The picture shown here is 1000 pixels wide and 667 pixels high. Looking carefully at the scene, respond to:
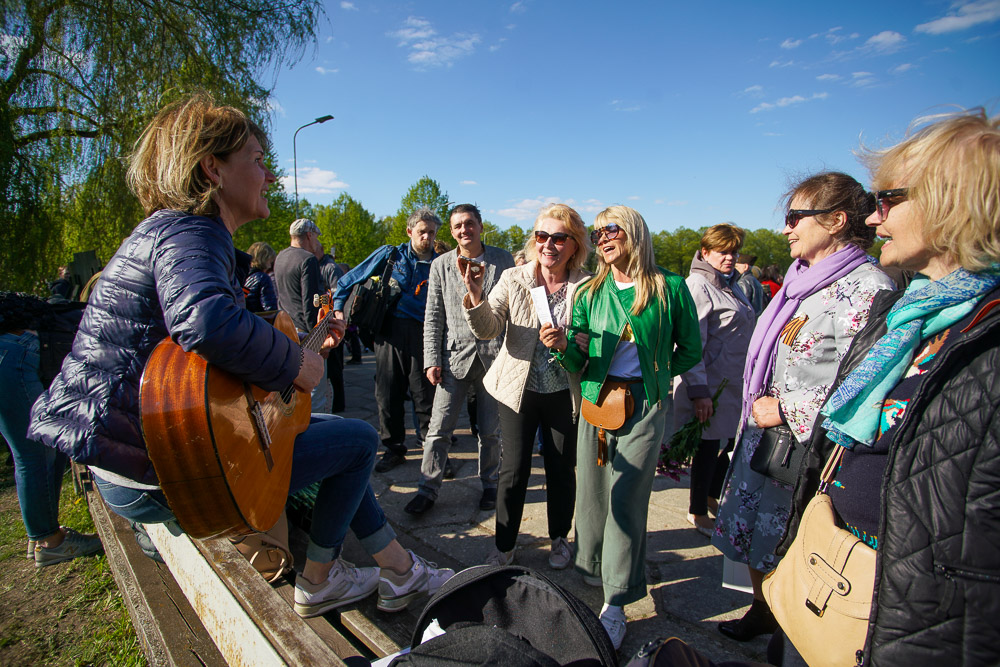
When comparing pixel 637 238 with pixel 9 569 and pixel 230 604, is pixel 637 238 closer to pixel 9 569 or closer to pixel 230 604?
pixel 230 604

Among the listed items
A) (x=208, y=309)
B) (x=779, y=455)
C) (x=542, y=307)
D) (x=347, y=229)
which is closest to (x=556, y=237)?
(x=542, y=307)

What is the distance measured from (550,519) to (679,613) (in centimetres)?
78

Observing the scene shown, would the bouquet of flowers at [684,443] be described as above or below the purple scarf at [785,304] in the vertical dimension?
below

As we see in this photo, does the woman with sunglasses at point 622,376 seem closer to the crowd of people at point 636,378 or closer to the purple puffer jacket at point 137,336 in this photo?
the crowd of people at point 636,378

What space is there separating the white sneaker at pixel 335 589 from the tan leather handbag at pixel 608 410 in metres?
1.20

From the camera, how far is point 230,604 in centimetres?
159

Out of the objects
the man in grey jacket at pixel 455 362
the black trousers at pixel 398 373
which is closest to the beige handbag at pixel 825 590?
the man in grey jacket at pixel 455 362

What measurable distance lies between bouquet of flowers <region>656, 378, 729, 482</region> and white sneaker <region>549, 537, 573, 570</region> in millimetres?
827

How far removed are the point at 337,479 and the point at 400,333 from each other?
2284mm

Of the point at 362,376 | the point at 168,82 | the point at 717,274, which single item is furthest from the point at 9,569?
the point at 168,82

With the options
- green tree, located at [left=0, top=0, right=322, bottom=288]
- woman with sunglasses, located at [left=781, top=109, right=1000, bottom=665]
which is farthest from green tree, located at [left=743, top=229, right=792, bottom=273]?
woman with sunglasses, located at [left=781, top=109, right=1000, bottom=665]

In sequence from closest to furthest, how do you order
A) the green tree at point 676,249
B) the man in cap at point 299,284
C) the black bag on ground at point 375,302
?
the black bag on ground at point 375,302, the man in cap at point 299,284, the green tree at point 676,249

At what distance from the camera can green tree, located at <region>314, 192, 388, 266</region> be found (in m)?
41.2

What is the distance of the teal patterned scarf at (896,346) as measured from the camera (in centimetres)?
112
